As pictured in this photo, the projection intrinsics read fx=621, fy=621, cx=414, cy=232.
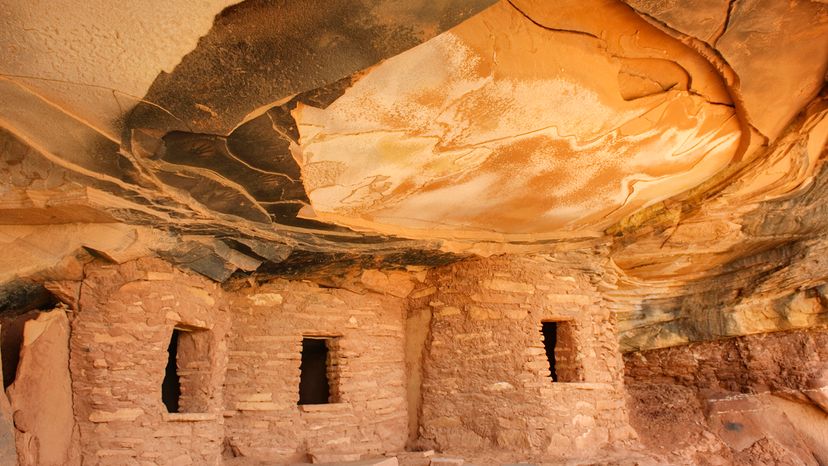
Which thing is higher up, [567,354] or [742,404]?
[567,354]

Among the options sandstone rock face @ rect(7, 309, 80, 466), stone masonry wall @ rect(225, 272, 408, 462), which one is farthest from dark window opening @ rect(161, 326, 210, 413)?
sandstone rock face @ rect(7, 309, 80, 466)

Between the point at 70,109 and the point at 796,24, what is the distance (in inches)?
156

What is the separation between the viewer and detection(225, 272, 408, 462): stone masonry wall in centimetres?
547

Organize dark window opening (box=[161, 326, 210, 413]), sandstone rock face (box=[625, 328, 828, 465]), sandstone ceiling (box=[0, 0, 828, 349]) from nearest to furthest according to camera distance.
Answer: sandstone ceiling (box=[0, 0, 828, 349]), dark window opening (box=[161, 326, 210, 413]), sandstone rock face (box=[625, 328, 828, 465])

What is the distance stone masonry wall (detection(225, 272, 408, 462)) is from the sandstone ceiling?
18.7 inches

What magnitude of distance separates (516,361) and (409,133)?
9.20 ft

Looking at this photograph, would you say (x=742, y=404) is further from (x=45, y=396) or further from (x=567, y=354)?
(x=45, y=396)

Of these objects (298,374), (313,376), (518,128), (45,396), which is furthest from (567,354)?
(45,396)

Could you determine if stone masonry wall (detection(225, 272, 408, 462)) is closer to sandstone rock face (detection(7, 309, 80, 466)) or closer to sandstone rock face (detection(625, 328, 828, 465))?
sandstone rock face (detection(7, 309, 80, 466))

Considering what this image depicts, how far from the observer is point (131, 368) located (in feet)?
14.2

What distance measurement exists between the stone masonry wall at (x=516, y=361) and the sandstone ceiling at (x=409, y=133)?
0.35 metres

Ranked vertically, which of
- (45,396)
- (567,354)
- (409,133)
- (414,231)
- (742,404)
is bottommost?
(742,404)

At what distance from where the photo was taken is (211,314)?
16.8 ft

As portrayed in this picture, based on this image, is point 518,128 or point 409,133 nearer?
point 409,133
